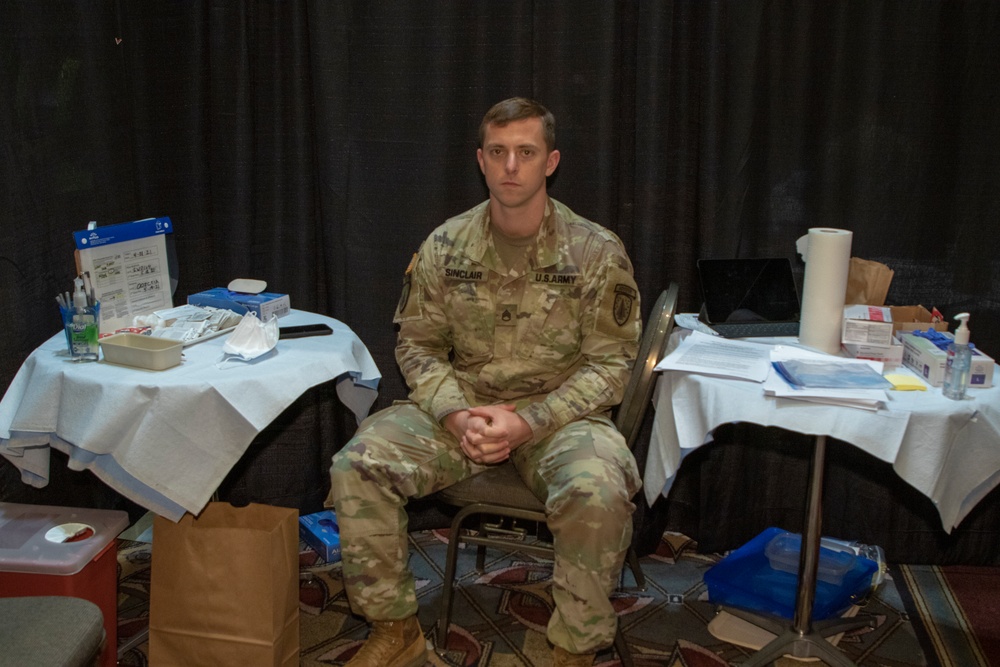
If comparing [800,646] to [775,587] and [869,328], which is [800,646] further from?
[869,328]

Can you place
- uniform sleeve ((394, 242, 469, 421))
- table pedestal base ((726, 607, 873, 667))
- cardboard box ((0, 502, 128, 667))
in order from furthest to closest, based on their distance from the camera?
uniform sleeve ((394, 242, 469, 421)) < table pedestal base ((726, 607, 873, 667)) < cardboard box ((0, 502, 128, 667))

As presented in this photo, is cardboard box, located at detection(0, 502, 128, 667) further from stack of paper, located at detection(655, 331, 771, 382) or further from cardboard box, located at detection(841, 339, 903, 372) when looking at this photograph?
cardboard box, located at detection(841, 339, 903, 372)

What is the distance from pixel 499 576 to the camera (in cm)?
290

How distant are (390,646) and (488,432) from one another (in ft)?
1.87

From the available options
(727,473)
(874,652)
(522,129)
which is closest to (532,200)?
(522,129)

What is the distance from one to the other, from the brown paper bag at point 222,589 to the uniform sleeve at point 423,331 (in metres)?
0.47

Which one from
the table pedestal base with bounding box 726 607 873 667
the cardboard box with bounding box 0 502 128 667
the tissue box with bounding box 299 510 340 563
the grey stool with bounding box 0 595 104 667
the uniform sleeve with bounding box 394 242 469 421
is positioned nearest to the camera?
the grey stool with bounding box 0 595 104 667

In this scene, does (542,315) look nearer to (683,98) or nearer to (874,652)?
(683,98)

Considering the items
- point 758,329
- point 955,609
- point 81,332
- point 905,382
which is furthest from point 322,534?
point 955,609

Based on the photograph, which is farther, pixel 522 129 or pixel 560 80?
pixel 560 80

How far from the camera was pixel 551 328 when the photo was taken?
8.20 feet

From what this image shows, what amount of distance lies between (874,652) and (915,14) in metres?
1.73

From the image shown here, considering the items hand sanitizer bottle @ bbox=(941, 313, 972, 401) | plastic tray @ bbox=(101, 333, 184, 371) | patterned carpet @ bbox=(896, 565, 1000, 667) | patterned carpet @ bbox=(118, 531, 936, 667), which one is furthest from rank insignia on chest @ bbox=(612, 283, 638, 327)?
patterned carpet @ bbox=(896, 565, 1000, 667)

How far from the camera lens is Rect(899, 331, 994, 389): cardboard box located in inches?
84.7
